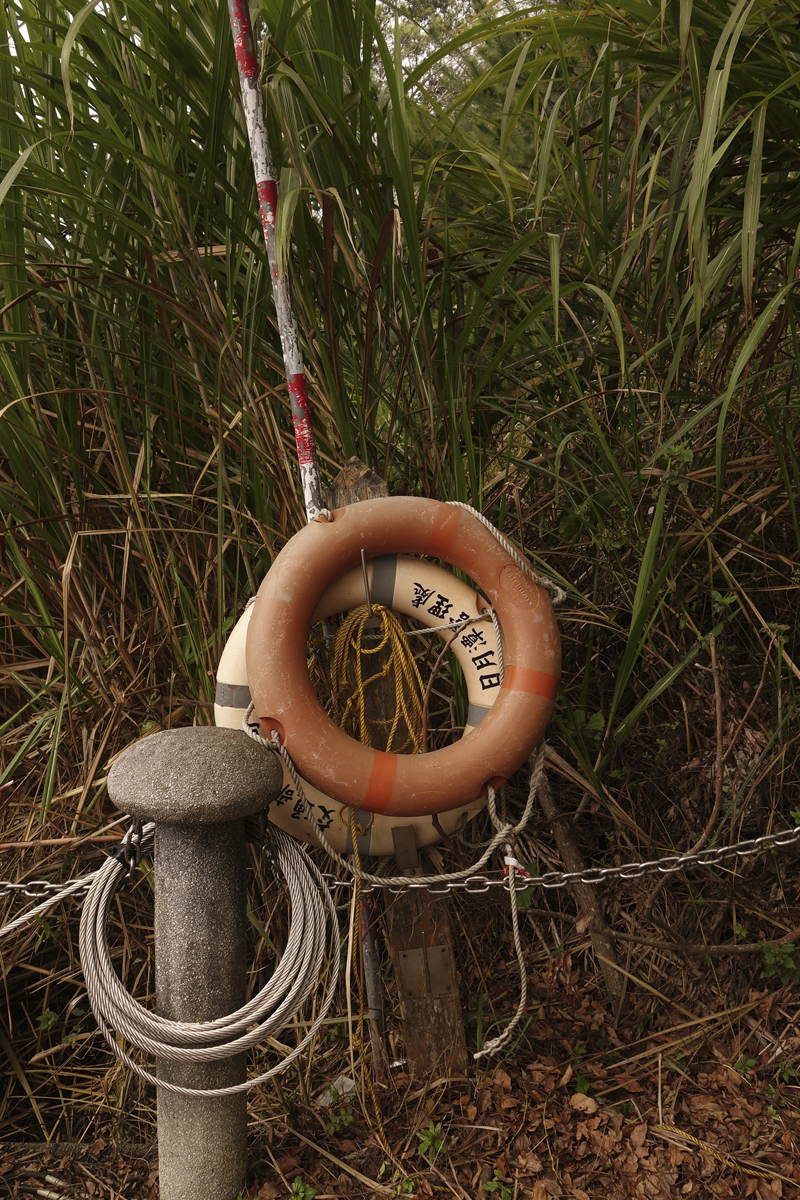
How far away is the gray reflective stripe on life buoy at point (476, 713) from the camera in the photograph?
1.75 metres

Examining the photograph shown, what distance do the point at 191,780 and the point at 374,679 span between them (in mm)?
520

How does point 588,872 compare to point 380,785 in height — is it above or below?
below

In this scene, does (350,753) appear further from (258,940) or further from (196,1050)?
(258,940)

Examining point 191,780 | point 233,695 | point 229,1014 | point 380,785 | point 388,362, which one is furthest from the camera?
point 388,362

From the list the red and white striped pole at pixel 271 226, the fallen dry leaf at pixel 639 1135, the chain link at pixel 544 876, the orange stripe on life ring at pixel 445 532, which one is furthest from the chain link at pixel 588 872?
the red and white striped pole at pixel 271 226

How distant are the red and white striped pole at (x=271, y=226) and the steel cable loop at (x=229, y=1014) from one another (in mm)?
758

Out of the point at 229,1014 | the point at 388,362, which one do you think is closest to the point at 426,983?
the point at 229,1014

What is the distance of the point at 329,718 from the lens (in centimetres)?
166

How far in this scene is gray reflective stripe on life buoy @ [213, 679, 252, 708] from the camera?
172 centimetres

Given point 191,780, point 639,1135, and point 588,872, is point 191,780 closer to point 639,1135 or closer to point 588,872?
point 588,872

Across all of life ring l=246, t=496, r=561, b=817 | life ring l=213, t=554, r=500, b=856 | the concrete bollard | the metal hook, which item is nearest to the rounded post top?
the concrete bollard

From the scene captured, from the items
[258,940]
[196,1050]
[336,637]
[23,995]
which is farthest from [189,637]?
[23,995]

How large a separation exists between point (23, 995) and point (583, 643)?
172 cm

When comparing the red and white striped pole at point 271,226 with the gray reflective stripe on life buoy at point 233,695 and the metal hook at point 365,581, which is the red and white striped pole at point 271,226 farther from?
the gray reflective stripe on life buoy at point 233,695
